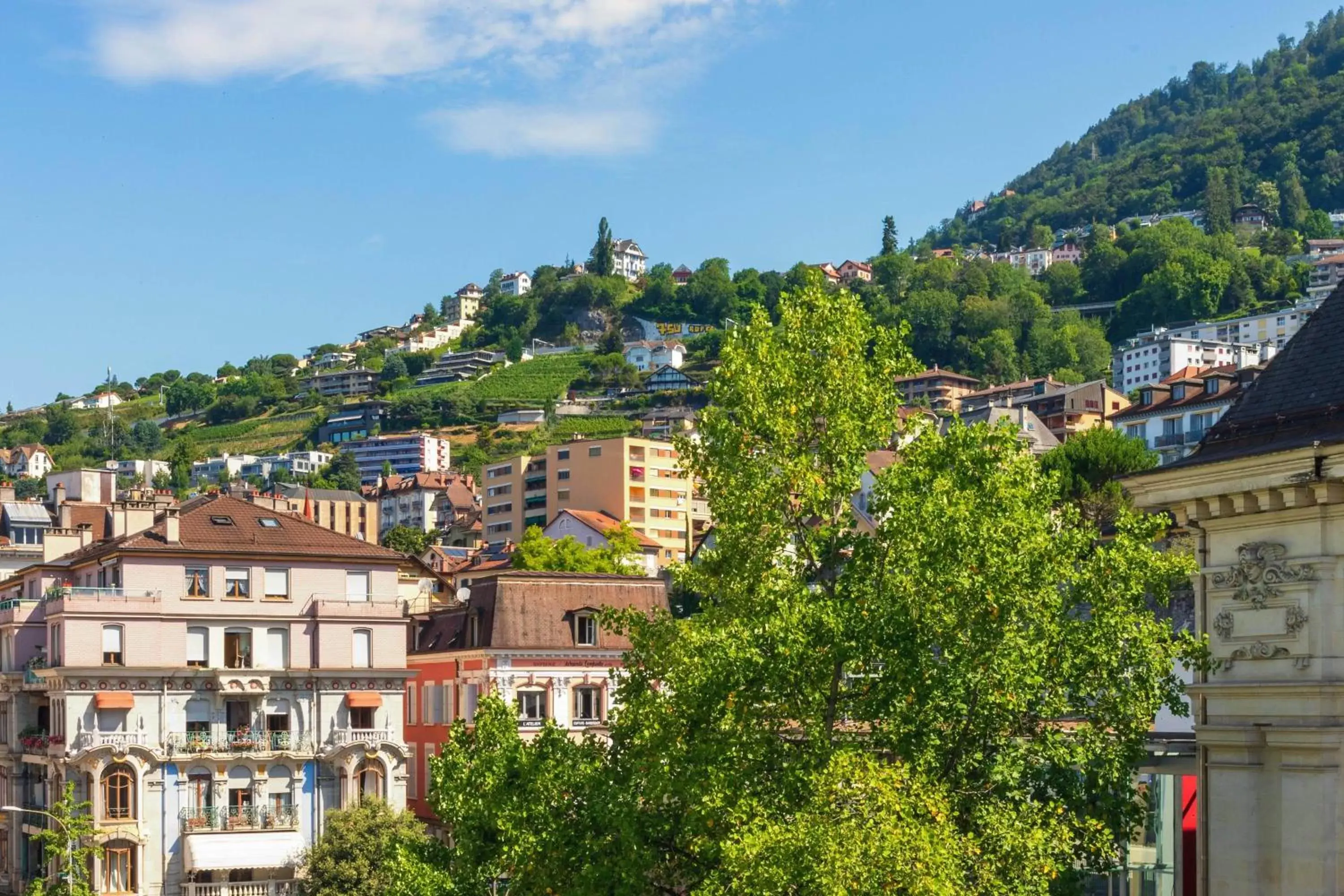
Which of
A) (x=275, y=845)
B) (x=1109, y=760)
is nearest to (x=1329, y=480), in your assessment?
(x=1109, y=760)

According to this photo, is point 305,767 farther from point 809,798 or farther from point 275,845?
point 809,798

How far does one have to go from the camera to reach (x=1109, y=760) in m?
29.0

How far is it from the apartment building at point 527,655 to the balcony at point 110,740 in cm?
1048

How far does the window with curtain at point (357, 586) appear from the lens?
210ft

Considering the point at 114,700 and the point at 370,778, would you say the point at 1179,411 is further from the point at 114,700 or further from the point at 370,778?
the point at 114,700

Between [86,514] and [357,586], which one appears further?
[86,514]

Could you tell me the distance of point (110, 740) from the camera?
58.1 meters

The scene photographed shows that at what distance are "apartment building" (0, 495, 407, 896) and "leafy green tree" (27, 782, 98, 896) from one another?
0.92 metres

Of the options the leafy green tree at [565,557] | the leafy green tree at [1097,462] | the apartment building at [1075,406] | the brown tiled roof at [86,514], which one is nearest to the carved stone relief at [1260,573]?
the brown tiled roof at [86,514]

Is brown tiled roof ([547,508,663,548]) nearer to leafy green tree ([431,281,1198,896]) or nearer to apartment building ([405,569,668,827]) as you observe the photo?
apartment building ([405,569,668,827])

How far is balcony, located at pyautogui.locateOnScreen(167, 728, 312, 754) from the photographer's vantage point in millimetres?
59281

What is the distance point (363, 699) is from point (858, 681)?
35.4m

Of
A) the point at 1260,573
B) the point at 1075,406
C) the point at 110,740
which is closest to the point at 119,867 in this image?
the point at 110,740

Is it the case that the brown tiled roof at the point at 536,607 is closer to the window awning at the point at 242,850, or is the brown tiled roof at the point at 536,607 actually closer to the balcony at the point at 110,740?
the window awning at the point at 242,850
